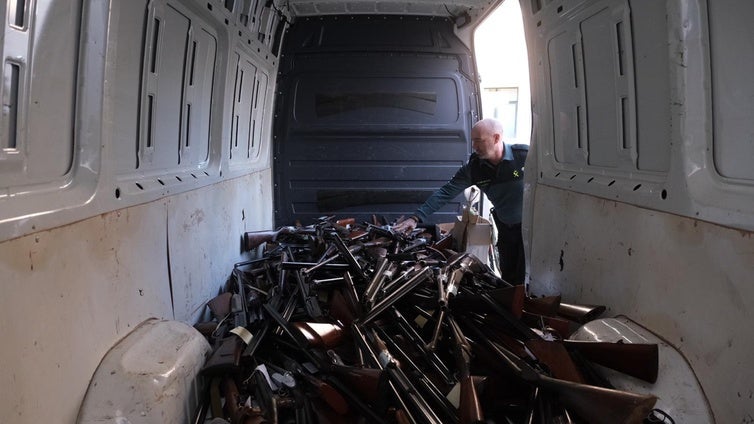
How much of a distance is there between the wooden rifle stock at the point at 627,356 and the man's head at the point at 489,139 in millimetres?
2379

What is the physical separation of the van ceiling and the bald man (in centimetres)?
138

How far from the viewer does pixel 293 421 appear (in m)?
2.02

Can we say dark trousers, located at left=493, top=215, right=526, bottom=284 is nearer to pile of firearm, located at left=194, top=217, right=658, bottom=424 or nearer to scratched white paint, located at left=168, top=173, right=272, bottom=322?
pile of firearm, located at left=194, top=217, right=658, bottom=424

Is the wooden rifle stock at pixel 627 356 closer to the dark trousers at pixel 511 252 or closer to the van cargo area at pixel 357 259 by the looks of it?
the van cargo area at pixel 357 259

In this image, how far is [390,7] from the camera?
4883 mm

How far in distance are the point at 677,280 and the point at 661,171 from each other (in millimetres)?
467

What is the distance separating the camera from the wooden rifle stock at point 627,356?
1.80 meters

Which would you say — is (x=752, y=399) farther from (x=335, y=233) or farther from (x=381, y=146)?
(x=381, y=146)

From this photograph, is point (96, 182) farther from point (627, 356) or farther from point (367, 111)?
point (367, 111)

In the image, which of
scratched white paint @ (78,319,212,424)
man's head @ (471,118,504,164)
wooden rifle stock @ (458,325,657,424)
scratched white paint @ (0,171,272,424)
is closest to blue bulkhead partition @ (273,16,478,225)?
man's head @ (471,118,504,164)

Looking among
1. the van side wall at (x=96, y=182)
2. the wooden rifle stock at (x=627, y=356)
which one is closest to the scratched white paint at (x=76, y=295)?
the van side wall at (x=96, y=182)

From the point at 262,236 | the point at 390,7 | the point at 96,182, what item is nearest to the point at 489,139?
the point at 390,7

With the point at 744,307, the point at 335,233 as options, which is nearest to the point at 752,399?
the point at 744,307

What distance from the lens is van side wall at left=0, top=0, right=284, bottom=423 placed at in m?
1.34
